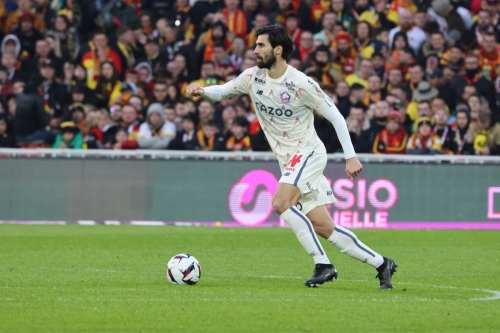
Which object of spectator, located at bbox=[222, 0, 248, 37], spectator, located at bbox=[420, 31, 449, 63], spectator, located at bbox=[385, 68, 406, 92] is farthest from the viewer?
spectator, located at bbox=[222, 0, 248, 37]

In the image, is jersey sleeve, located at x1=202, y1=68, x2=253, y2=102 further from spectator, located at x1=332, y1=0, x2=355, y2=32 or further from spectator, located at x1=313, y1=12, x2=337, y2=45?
spectator, located at x1=332, y1=0, x2=355, y2=32

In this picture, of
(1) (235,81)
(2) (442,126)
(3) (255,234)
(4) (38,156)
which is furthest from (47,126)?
(1) (235,81)

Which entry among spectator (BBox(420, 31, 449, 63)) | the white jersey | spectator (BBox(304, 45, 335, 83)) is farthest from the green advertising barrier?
the white jersey

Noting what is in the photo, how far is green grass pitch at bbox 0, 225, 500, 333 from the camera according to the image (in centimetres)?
682

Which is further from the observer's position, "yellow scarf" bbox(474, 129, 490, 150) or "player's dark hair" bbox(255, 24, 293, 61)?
"yellow scarf" bbox(474, 129, 490, 150)

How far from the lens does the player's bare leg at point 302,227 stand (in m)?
8.74

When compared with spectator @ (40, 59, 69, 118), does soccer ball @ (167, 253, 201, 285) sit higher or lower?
lower

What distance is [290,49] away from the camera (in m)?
8.98

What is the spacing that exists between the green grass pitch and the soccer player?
1.04 ft

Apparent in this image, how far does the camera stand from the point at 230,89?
9227 mm

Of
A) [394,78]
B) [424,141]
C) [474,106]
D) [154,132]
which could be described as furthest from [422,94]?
[154,132]

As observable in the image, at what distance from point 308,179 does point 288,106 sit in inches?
25.5

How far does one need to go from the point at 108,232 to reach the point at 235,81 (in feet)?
23.4

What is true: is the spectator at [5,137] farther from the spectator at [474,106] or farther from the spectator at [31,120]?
the spectator at [474,106]
